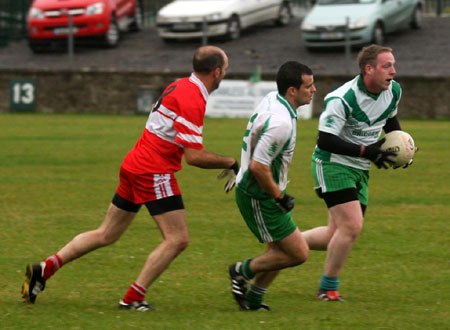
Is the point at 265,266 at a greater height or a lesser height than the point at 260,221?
lesser

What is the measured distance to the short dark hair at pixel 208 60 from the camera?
6453 mm

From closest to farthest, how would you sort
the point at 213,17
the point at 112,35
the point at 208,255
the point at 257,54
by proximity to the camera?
the point at 208,255
the point at 213,17
the point at 257,54
the point at 112,35

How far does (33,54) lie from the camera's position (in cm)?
2775

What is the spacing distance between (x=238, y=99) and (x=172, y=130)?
1681cm

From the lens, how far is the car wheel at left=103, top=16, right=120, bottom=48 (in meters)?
27.2

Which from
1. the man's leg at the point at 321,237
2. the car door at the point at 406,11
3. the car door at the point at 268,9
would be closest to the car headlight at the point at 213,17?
the car door at the point at 268,9

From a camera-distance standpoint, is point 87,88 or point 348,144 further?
point 87,88

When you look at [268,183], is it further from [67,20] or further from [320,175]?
[67,20]

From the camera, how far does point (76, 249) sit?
673 centimetres

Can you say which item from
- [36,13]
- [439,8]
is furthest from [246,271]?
[439,8]

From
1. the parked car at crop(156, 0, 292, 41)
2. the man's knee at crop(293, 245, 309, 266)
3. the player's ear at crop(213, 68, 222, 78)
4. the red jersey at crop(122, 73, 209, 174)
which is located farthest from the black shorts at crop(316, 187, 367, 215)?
the parked car at crop(156, 0, 292, 41)

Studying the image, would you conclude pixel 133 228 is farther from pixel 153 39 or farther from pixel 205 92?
pixel 153 39

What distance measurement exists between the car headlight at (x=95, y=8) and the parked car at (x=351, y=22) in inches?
224

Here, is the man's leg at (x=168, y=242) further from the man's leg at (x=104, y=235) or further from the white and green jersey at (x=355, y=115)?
the white and green jersey at (x=355, y=115)
